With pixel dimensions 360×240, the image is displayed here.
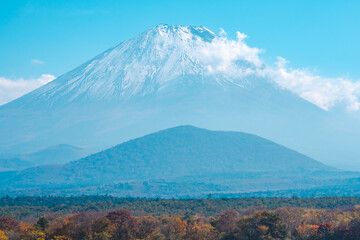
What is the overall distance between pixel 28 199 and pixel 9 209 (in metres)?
29.2

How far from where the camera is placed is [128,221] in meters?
52.2

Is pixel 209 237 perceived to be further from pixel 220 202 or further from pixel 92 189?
pixel 92 189

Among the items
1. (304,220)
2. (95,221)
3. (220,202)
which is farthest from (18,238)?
(220,202)

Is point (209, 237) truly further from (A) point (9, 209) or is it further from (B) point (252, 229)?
(A) point (9, 209)

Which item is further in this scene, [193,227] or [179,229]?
[193,227]

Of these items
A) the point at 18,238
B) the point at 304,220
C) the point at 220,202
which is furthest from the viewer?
the point at 220,202

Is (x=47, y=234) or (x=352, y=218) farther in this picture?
(x=352, y=218)

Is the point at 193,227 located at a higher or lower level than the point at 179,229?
higher

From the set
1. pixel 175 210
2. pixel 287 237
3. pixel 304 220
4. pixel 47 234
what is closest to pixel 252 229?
pixel 287 237

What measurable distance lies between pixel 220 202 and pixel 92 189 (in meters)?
106

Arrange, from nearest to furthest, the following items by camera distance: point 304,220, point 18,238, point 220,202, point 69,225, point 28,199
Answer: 1. point 18,238
2. point 69,225
3. point 304,220
4. point 220,202
5. point 28,199

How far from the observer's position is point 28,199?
406 ft

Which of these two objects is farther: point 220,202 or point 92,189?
point 92,189

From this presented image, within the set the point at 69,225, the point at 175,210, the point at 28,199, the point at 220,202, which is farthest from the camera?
the point at 28,199
